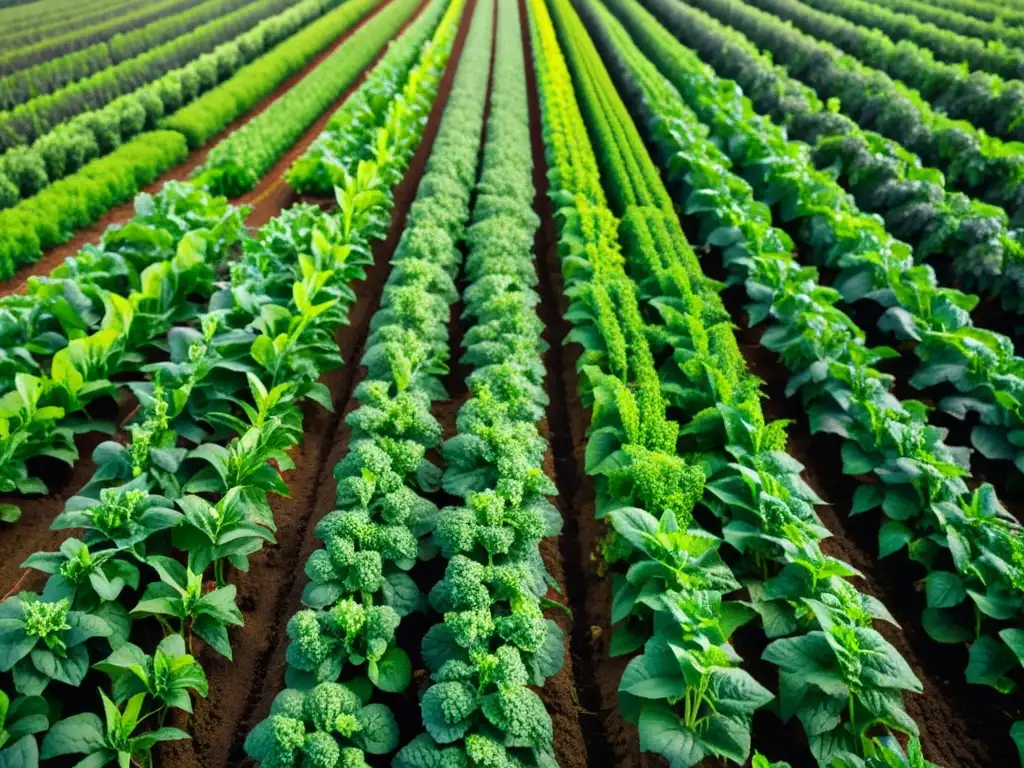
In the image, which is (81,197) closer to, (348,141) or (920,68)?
(348,141)

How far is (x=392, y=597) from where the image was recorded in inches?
155

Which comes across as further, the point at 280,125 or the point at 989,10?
the point at 989,10

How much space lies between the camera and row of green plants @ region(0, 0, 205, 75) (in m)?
15.6

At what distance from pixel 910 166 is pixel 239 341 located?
27.8 feet

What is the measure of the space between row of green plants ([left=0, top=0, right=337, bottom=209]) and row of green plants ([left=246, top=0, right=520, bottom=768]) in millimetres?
7049

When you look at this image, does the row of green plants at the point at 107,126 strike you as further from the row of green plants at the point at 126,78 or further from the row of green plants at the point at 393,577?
the row of green plants at the point at 393,577

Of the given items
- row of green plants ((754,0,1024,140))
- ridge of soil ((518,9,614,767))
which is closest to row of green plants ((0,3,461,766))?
ridge of soil ((518,9,614,767))

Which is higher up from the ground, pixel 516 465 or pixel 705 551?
pixel 516 465

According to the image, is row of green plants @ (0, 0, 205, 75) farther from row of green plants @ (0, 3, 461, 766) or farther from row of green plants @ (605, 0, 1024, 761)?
row of green plants @ (605, 0, 1024, 761)

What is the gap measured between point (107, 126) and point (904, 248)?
11.6 meters

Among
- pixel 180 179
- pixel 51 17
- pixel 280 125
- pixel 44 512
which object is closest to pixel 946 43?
pixel 280 125

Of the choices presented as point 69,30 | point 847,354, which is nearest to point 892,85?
point 847,354

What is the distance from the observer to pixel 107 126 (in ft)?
37.9

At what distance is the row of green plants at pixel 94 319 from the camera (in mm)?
4805
